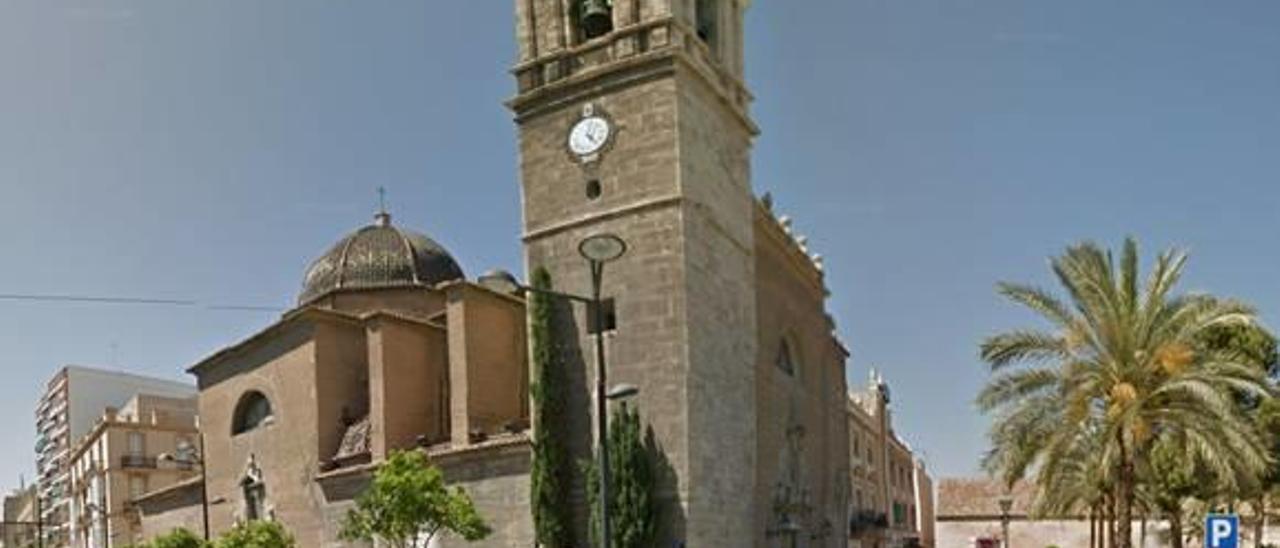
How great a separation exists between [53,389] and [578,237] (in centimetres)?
5952

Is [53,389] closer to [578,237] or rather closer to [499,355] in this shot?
[499,355]

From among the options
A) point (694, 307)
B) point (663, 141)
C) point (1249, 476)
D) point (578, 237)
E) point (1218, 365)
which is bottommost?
point (1249, 476)

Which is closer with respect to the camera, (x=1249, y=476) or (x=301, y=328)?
(x=1249, y=476)

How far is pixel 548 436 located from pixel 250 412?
12.8 metres

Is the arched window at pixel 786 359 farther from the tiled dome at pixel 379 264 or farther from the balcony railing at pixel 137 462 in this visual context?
the balcony railing at pixel 137 462

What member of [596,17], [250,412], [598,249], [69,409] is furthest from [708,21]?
[69,409]

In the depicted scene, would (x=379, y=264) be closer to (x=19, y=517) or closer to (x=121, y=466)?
(x=121, y=466)

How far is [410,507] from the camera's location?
763 inches

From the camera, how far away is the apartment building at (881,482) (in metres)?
42.1

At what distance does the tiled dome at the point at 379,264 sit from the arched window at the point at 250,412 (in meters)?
3.50

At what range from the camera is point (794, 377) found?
96.0 feet

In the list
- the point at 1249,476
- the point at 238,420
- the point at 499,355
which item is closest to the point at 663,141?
the point at 499,355

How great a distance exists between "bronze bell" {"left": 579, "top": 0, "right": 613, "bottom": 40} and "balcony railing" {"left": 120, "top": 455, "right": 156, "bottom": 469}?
38472 millimetres

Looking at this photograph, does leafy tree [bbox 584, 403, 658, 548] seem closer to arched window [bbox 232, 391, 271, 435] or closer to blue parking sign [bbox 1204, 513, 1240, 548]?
blue parking sign [bbox 1204, 513, 1240, 548]
